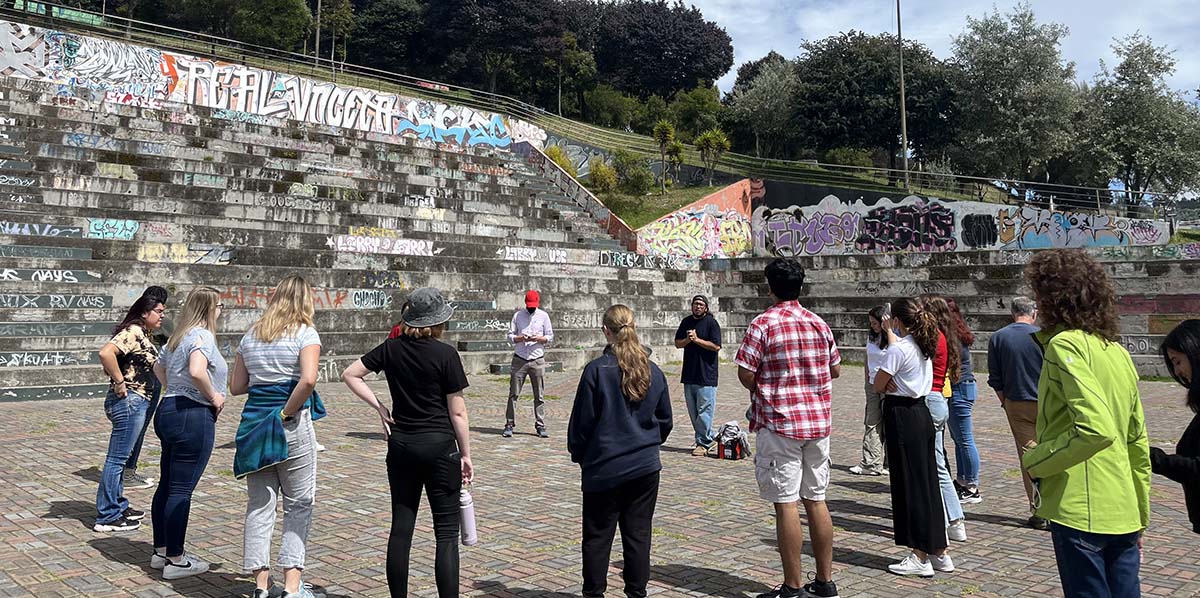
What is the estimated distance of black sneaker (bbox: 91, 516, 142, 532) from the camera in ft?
19.0

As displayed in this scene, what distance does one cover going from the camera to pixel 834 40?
4578 centimetres

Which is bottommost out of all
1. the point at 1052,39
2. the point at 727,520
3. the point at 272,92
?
the point at 727,520

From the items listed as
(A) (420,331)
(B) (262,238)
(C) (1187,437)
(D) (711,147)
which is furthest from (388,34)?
(C) (1187,437)

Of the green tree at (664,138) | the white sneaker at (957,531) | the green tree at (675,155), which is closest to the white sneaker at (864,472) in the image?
the white sneaker at (957,531)

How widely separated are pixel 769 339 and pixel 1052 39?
39.9m

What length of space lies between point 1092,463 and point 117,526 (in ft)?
20.3

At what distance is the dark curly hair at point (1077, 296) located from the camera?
3264 millimetres

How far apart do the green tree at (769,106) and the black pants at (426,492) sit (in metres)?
45.0

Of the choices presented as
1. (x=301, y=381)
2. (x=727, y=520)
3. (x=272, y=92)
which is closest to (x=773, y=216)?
(x=272, y=92)

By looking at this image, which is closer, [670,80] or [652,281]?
[652,281]

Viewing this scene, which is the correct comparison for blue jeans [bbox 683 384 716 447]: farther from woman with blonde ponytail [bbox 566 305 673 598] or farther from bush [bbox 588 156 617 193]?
bush [bbox 588 156 617 193]

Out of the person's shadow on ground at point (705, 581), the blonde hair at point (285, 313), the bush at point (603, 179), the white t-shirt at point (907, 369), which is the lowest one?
the person's shadow on ground at point (705, 581)

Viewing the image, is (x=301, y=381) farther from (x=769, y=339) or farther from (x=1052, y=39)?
(x=1052, y=39)

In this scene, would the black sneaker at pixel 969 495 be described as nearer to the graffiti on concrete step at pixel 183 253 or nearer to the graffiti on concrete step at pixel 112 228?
the graffiti on concrete step at pixel 183 253
